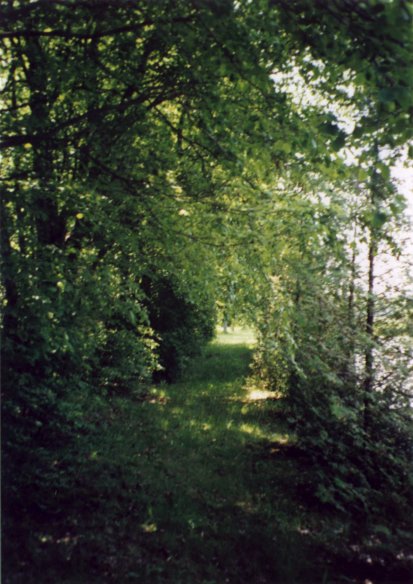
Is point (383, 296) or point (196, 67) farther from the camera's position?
point (383, 296)

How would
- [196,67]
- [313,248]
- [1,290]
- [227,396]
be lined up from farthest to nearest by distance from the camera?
[227,396]
[313,248]
[1,290]
[196,67]

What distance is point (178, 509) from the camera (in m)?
6.30

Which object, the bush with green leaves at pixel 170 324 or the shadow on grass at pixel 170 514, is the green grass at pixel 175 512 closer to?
the shadow on grass at pixel 170 514

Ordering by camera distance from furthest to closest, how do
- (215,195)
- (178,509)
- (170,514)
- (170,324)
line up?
(170,324)
(178,509)
(170,514)
(215,195)

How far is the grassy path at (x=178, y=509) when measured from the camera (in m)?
4.88

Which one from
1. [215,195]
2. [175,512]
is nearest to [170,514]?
[175,512]

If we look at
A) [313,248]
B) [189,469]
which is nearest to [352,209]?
[313,248]

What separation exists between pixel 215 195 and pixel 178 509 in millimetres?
4409

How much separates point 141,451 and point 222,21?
7419mm

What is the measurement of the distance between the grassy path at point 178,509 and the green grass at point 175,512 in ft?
0.06

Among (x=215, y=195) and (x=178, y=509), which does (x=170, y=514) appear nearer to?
(x=178, y=509)

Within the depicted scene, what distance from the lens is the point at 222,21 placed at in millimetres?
3436

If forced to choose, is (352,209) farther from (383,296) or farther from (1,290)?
(1,290)

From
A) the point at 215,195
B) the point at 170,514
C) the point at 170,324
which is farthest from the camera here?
the point at 170,324
